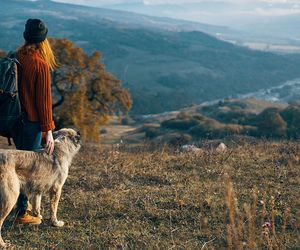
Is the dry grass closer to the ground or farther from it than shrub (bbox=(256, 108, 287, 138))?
farther from it

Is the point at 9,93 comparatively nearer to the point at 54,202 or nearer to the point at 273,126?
the point at 54,202

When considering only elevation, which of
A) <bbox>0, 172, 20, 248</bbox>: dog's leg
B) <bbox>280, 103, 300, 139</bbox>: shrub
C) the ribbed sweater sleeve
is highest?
the ribbed sweater sleeve

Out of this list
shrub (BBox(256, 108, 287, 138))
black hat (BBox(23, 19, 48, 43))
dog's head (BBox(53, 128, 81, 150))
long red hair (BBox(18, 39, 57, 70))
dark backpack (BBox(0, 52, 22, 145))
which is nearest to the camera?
dark backpack (BBox(0, 52, 22, 145))

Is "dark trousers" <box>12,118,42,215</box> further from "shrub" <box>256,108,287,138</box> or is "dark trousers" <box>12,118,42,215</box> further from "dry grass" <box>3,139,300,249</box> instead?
"shrub" <box>256,108,287,138</box>

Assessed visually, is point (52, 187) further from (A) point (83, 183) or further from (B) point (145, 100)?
(B) point (145, 100)

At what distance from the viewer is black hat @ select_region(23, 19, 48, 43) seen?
558 cm

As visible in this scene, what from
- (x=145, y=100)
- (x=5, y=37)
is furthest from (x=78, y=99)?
(x=5, y=37)

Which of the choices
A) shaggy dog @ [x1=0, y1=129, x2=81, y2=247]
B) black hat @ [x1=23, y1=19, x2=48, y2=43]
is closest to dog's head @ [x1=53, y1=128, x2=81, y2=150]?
shaggy dog @ [x1=0, y1=129, x2=81, y2=247]

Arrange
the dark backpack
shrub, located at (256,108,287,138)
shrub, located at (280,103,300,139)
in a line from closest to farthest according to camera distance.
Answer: the dark backpack < shrub, located at (256,108,287,138) < shrub, located at (280,103,300,139)

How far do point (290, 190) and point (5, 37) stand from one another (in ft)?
659

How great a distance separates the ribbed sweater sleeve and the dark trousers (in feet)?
0.72

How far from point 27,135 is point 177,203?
8.77ft

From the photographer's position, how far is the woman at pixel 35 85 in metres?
5.62

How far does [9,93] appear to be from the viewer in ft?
18.0
